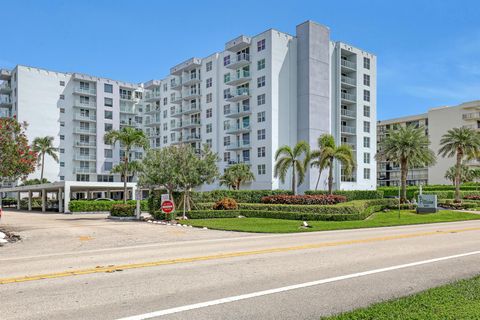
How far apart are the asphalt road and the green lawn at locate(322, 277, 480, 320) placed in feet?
1.96

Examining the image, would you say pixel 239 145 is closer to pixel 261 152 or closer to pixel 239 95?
pixel 261 152

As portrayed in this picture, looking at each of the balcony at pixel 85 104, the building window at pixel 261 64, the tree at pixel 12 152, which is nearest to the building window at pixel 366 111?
the building window at pixel 261 64

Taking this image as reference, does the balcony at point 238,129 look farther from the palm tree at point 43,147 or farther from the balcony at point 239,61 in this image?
the palm tree at point 43,147

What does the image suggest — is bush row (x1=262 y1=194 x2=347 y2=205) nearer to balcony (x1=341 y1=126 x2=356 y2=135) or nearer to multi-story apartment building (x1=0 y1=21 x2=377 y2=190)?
multi-story apartment building (x1=0 y1=21 x2=377 y2=190)

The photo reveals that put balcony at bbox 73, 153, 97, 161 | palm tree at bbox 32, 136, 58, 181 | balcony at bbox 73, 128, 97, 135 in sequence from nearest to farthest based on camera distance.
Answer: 1. palm tree at bbox 32, 136, 58, 181
2. balcony at bbox 73, 153, 97, 161
3. balcony at bbox 73, 128, 97, 135

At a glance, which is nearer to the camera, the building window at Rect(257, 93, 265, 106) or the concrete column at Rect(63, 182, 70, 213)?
the concrete column at Rect(63, 182, 70, 213)

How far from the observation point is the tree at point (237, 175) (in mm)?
62812

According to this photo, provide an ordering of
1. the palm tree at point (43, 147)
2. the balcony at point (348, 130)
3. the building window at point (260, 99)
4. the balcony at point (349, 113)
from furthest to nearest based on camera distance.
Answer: the palm tree at point (43, 147)
the balcony at point (349, 113)
the balcony at point (348, 130)
the building window at point (260, 99)

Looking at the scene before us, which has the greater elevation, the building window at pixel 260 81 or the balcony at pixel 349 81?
the balcony at pixel 349 81

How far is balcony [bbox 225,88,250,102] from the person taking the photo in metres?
67.1

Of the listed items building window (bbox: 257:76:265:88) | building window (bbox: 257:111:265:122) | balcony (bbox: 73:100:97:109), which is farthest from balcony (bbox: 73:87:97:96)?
building window (bbox: 257:111:265:122)

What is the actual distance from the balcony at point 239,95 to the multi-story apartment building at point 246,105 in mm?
272

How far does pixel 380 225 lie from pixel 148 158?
17.9 meters

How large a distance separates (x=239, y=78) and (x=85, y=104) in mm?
39769
